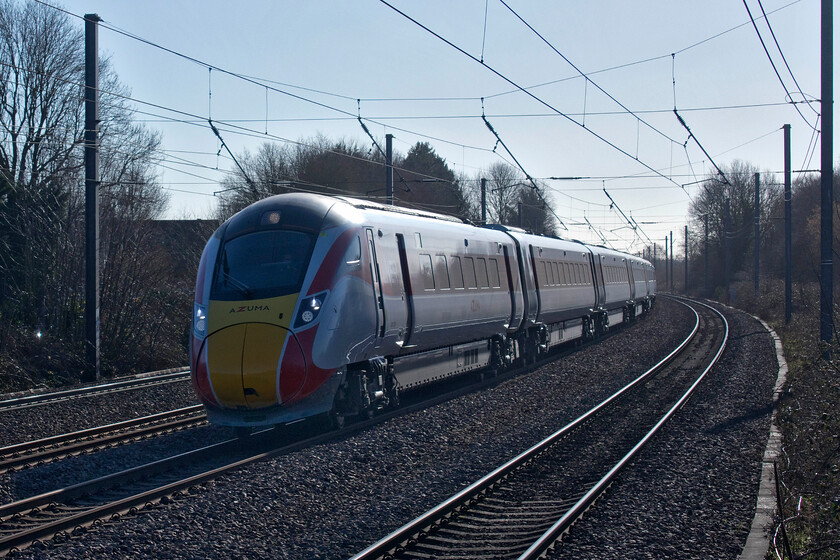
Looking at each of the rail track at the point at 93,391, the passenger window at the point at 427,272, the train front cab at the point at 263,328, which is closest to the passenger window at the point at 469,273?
the passenger window at the point at 427,272

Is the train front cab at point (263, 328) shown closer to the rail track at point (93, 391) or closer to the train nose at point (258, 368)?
the train nose at point (258, 368)

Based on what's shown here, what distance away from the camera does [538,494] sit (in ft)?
26.4

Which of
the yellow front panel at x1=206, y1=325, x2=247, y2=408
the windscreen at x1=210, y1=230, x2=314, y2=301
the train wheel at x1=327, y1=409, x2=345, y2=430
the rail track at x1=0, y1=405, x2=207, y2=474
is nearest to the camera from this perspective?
the rail track at x1=0, y1=405, x2=207, y2=474

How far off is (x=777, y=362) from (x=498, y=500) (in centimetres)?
1409


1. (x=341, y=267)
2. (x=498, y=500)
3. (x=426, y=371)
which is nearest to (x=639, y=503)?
(x=498, y=500)

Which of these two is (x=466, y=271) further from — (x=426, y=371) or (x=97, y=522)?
(x=97, y=522)

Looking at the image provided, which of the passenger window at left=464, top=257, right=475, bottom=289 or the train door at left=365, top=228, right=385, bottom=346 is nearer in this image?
the train door at left=365, top=228, right=385, bottom=346

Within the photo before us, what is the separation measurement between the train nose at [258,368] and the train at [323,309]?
12mm

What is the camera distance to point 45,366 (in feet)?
54.4

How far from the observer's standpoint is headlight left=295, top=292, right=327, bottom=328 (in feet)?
32.3

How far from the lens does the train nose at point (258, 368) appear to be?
31.8ft

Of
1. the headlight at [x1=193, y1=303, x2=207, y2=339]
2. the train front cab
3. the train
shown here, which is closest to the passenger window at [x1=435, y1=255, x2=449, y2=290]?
the train

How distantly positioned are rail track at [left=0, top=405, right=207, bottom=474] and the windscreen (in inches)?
84.8

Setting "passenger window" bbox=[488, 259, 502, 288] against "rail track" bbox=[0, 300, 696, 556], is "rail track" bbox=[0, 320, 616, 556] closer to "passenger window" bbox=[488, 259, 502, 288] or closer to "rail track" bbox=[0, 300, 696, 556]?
"rail track" bbox=[0, 300, 696, 556]
